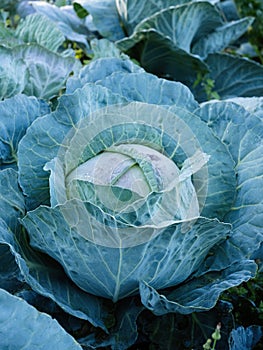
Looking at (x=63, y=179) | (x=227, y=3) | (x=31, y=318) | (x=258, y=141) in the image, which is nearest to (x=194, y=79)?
(x=227, y=3)

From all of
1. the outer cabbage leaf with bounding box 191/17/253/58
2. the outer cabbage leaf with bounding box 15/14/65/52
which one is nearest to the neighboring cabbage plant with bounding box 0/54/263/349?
the outer cabbage leaf with bounding box 15/14/65/52

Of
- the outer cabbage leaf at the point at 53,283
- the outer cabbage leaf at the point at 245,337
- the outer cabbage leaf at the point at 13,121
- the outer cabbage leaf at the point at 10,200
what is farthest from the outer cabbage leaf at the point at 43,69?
the outer cabbage leaf at the point at 245,337

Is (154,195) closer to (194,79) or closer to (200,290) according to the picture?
(200,290)

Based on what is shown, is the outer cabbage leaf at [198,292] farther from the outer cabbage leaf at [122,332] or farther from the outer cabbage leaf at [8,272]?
the outer cabbage leaf at [8,272]

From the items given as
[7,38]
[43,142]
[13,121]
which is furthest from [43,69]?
[43,142]

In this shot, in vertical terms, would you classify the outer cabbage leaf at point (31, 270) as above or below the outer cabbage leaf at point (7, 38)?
below

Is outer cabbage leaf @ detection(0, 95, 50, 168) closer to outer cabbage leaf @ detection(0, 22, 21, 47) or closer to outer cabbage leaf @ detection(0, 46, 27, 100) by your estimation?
outer cabbage leaf @ detection(0, 46, 27, 100)
